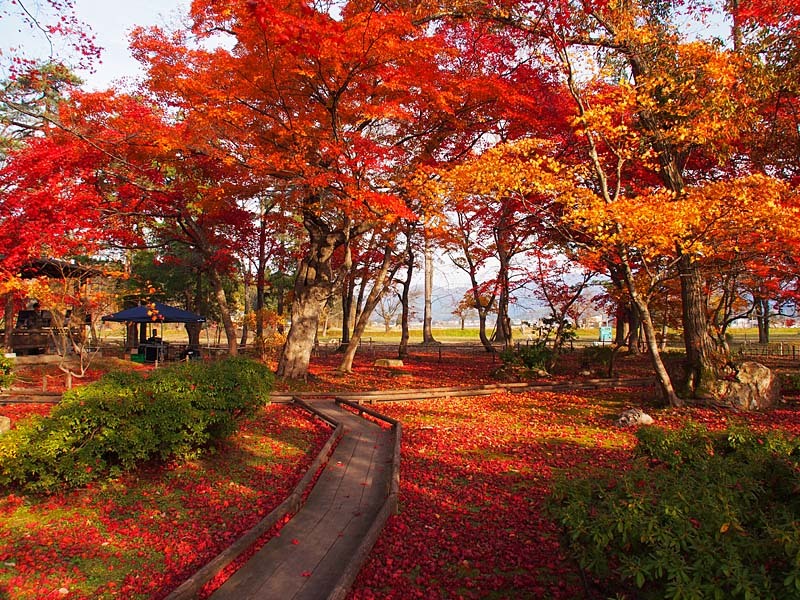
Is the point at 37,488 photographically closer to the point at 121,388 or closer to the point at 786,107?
the point at 121,388

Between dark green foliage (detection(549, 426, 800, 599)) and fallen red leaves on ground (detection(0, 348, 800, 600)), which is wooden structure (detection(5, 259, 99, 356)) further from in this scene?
dark green foliage (detection(549, 426, 800, 599))

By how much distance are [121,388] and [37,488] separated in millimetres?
1310

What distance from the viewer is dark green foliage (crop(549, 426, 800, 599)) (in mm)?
2316

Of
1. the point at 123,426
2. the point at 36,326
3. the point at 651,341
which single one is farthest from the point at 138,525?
the point at 36,326

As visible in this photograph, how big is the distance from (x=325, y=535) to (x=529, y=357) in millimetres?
11980

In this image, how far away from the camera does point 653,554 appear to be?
255 cm

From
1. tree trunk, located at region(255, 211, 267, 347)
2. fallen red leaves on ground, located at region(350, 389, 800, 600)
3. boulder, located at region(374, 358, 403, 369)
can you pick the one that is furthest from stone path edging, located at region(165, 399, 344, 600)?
tree trunk, located at region(255, 211, 267, 347)

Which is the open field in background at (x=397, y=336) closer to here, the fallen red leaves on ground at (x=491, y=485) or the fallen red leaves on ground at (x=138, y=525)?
the fallen red leaves on ground at (x=491, y=485)

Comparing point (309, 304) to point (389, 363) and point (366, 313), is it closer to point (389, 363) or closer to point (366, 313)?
point (366, 313)

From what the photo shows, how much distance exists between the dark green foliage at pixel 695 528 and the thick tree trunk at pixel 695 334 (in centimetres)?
750

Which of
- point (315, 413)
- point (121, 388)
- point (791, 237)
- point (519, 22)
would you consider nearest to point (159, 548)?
point (121, 388)

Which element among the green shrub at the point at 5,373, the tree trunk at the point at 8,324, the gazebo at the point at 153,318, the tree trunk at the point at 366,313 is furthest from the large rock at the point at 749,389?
the tree trunk at the point at 8,324

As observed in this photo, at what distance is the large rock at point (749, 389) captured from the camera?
10.5 meters

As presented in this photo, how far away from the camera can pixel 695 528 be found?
9.14ft
